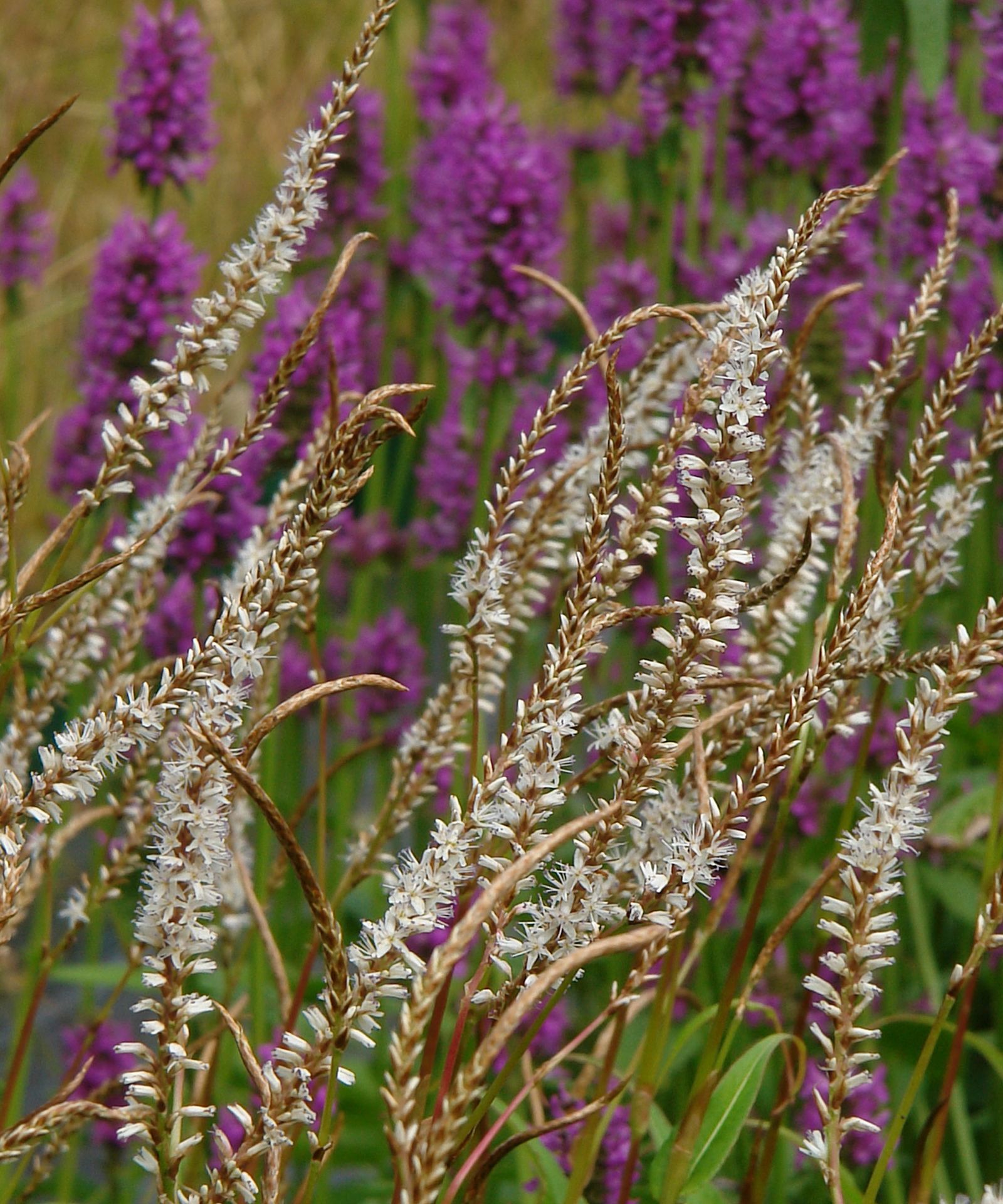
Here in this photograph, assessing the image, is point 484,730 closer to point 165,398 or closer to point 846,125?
point 165,398

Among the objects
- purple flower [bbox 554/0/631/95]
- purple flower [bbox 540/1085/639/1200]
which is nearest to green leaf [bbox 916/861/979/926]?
purple flower [bbox 540/1085/639/1200]

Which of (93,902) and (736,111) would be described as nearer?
(93,902)

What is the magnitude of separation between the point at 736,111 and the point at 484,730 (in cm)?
101

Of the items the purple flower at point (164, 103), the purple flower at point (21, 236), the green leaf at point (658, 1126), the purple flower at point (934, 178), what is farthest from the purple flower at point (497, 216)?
the green leaf at point (658, 1126)

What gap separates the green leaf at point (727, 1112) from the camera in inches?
31.9

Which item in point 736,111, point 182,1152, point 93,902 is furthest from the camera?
point 736,111

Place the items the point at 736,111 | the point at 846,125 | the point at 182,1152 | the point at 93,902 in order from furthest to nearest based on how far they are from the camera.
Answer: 1. the point at 736,111
2. the point at 846,125
3. the point at 93,902
4. the point at 182,1152

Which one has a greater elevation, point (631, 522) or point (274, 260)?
point (274, 260)

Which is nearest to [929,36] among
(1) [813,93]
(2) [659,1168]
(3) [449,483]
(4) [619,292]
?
(1) [813,93]

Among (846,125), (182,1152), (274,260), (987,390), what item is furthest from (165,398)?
(846,125)

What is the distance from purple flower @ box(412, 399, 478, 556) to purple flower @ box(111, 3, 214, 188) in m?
0.47

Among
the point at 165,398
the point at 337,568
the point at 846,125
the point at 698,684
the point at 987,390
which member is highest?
the point at 846,125

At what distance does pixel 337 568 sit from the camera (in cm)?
222

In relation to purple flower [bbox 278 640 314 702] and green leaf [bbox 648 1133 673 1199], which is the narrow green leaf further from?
purple flower [bbox 278 640 314 702]
